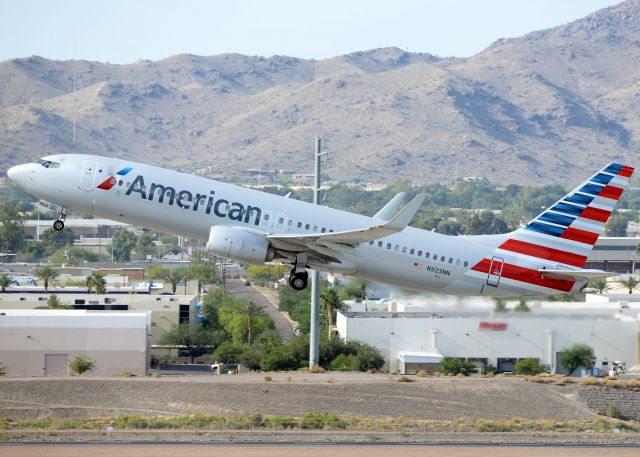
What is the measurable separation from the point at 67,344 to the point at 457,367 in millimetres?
28212

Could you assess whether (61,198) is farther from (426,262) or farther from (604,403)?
(604,403)

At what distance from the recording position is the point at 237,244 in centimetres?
6144

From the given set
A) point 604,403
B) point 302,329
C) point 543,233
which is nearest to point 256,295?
point 302,329

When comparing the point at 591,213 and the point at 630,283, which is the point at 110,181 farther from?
the point at 630,283

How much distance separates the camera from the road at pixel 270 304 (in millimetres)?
141075

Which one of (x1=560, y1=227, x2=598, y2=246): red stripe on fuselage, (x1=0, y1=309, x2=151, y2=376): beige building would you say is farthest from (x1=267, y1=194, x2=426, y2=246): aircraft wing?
(x1=0, y1=309, x2=151, y2=376): beige building

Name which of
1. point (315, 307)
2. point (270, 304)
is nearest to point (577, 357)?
point (315, 307)

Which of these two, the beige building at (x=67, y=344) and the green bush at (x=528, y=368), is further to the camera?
the beige building at (x=67, y=344)

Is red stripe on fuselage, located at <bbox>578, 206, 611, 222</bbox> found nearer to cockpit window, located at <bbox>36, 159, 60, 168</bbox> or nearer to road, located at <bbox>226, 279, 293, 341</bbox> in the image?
cockpit window, located at <bbox>36, 159, 60, 168</bbox>

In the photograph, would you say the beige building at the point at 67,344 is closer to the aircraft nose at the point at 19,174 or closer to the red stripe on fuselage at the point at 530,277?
the aircraft nose at the point at 19,174

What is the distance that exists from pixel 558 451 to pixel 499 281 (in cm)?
897

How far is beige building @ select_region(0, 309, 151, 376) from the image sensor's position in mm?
93938

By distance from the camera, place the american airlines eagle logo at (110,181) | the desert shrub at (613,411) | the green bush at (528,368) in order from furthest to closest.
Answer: the green bush at (528,368)
the desert shrub at (613,411)
the american airlines eagle logo at (110,181)

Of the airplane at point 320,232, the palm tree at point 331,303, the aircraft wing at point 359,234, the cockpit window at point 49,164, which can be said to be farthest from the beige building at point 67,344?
the aircraft wing at point 359,234
